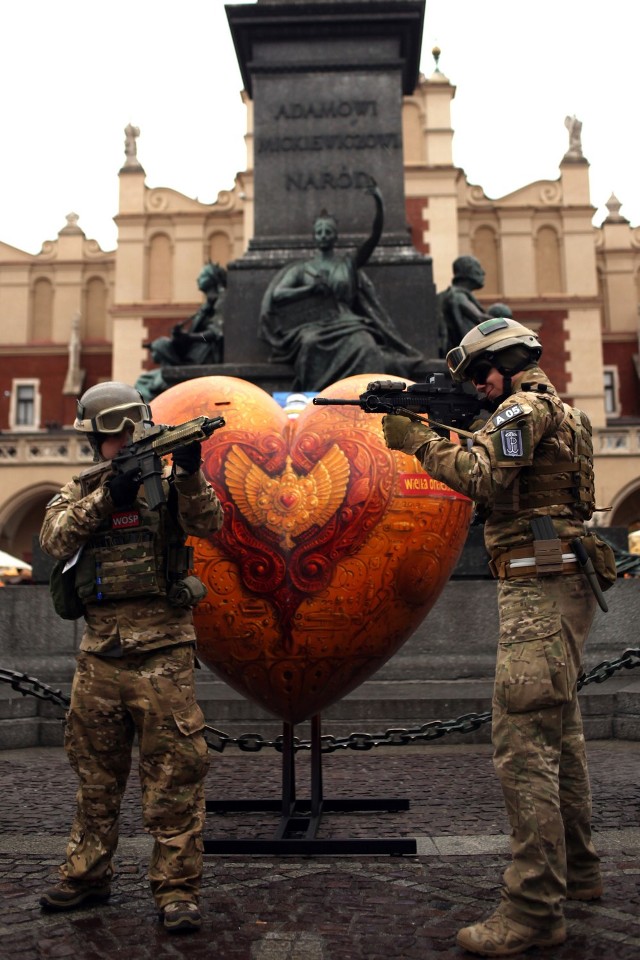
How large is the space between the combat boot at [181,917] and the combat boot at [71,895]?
341mm

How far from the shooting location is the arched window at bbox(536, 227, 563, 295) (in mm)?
38344

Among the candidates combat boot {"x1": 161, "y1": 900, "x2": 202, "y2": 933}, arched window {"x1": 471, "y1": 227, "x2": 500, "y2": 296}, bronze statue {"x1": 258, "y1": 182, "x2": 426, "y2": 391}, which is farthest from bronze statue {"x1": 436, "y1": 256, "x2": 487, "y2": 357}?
arched window {"x1": 471, "y1": 227, "x2": 500, "y2": 296}

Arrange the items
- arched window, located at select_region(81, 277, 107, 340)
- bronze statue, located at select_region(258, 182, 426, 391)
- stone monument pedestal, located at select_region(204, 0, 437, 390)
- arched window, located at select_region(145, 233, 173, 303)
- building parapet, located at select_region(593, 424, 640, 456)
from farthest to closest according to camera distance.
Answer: arched window, located at select_region(81, 277, 107, 340) < arched window, located at select_region(145, 233, 173, 303) < building parapet, located at select_region(593, 424, 640, 456) < stone monument pedestal, located at select_region(204, 0, 437, 390) < bronze statue, located at select_region(258, 182, 426, 391)

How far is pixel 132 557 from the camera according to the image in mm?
3602

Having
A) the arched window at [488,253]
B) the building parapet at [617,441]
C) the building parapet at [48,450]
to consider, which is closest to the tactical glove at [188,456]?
the building parapet at [48,450]

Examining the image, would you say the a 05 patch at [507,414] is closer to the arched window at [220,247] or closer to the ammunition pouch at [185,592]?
the ammunition pouch at [185,592]

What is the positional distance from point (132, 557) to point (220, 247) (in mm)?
36957

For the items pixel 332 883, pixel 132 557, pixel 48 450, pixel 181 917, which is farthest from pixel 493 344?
pixel 48 450

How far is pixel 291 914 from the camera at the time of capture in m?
3.30

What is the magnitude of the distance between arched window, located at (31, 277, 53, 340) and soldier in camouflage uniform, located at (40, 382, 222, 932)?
4013cm

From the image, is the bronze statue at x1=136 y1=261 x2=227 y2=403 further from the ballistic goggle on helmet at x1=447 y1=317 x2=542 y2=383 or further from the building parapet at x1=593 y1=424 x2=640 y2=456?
the building parapet at x1=593 y1=424 x2=640 y2=456

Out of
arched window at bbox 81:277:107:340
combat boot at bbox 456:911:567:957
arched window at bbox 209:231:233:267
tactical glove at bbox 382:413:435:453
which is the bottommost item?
combat boot at bbox 456:911:567:957

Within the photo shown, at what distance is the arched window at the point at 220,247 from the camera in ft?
128

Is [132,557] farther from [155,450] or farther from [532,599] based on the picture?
[532,599]
